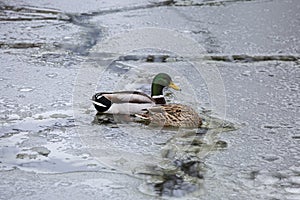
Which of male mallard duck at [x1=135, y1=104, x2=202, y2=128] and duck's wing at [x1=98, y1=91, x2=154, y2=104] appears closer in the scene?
male mallard duck at [x1=135, y1=104, x2=202, y2=128]

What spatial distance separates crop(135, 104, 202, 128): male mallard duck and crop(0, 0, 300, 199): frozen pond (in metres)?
0.09

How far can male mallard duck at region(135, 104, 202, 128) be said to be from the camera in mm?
5203

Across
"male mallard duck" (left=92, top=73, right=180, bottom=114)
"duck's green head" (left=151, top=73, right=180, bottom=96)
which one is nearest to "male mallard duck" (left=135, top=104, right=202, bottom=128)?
"male mallard duck" (left=92, top=73, right=180, bottom=114)

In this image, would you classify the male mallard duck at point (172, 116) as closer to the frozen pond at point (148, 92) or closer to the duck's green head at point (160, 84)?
the frozen pond at point (148, 92)

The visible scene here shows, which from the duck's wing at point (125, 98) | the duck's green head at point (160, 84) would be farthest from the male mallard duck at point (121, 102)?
the duck's green head at point (160, 84)

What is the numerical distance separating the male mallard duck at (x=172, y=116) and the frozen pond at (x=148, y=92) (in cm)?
9

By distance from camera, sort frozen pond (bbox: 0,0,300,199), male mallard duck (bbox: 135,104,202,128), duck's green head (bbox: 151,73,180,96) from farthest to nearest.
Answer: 1. duck's green head (bbox: 151,73,180,96)
2. male mallard duck (bbox: 135,104,202,128)
3. frozen pond (bbox: 0,0,300,199)

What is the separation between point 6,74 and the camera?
644cm

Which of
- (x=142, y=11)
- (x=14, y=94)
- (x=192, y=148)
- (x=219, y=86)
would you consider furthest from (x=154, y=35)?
(x=192, y=148)

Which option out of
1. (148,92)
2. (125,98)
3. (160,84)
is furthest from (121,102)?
(148,92)

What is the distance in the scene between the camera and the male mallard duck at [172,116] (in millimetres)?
5203

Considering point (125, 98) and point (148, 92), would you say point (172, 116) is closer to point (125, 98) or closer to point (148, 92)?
point (125, 98)

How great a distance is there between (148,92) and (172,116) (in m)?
0.86

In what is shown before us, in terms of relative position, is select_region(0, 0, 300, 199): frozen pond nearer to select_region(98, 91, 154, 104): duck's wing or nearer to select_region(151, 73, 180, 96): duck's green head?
select_region(98, 91, 154, 104): duck's wing
